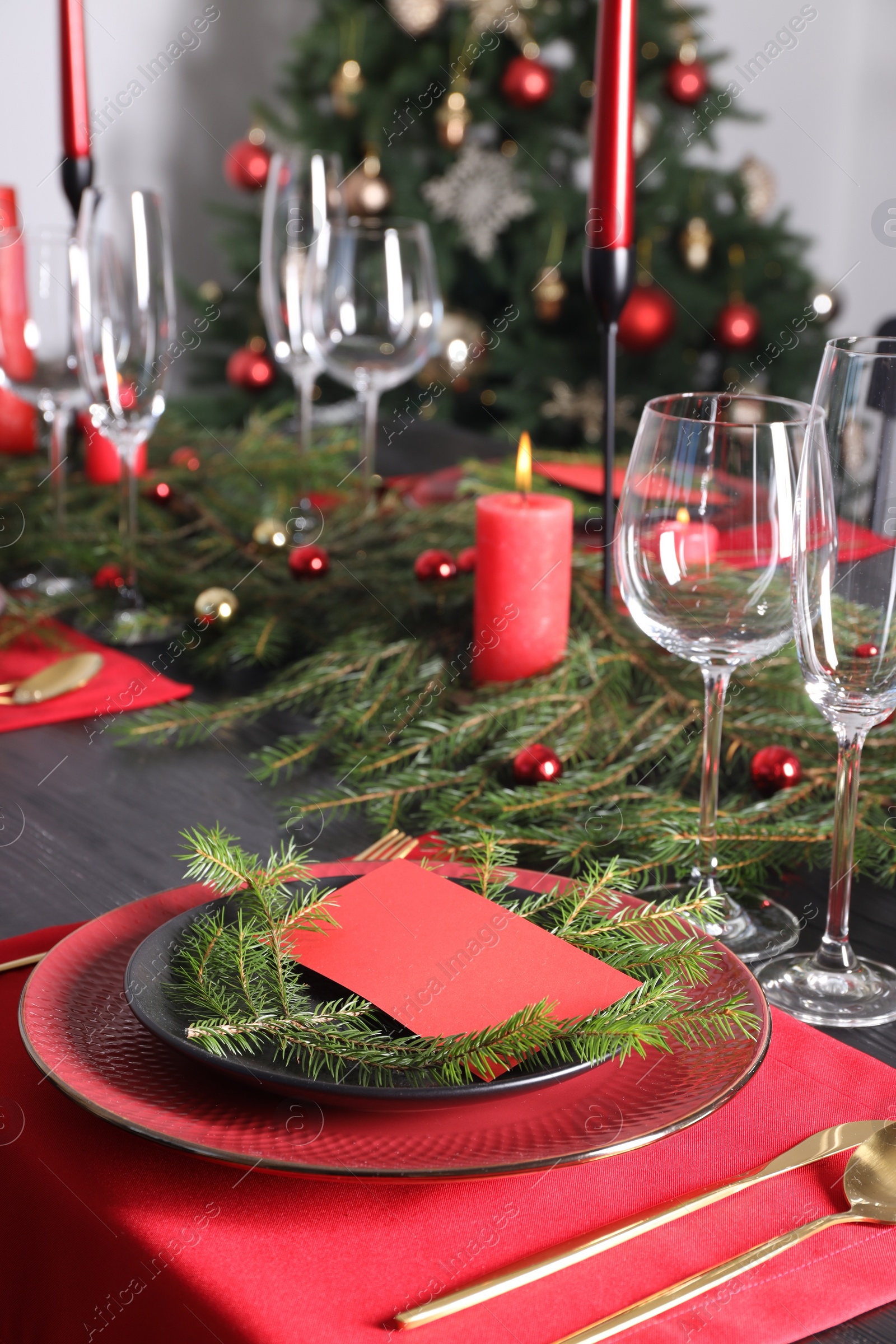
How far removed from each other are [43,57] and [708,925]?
9.21 ft

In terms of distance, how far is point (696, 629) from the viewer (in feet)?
1.84

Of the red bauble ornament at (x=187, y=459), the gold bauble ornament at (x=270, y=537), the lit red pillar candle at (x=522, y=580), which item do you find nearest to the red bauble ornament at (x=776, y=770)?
the lit red pillar candle at (x=522, y=580)

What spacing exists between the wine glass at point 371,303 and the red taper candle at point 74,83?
0.23 metres

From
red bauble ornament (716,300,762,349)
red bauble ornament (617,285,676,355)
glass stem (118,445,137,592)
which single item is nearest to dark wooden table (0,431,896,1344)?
glass stem (118,445,137,592)

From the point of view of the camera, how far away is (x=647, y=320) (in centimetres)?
254

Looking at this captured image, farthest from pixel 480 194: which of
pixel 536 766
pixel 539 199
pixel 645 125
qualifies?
pixel 536 766

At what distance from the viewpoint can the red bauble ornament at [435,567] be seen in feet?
2.98

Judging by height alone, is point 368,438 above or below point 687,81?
below

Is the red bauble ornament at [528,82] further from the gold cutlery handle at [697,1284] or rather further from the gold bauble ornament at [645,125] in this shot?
the gold cutlery handle at [697,1284]

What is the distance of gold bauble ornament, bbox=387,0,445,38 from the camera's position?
244 centimetres

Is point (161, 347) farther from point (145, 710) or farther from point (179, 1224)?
point (179, 1224)

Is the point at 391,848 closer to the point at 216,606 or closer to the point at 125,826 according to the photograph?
the point at 125,826

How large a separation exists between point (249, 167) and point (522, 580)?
6.85 feet

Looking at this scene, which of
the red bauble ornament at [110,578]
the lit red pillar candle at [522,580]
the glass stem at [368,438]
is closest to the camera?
the lit red pillar candle at [522,580]
